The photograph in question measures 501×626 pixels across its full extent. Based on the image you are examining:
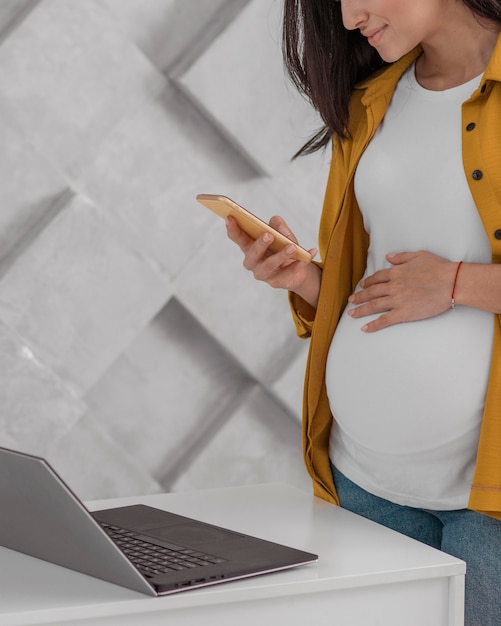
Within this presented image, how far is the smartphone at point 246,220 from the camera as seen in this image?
944 millimetres

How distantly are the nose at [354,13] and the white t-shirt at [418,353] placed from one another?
10 centimetres

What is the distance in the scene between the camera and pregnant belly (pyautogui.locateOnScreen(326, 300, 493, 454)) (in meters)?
0.96

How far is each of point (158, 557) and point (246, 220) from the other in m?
0.37

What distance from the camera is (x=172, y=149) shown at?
2023 mm

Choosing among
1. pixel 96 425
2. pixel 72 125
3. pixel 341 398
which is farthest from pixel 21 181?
pixel 341 398

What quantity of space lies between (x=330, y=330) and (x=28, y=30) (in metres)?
1.10

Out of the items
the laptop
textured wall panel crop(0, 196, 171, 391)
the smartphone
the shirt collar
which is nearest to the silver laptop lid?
the laptop

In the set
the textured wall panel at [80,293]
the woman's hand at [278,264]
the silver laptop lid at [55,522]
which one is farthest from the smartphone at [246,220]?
the textured wall panel at [80,293]

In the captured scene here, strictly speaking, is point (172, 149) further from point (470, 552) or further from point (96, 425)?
point (470, 552)

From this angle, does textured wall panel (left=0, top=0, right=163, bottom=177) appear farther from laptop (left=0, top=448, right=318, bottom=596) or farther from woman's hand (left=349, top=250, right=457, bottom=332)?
laptop (left=0, top=448, right=318, bottom=596)

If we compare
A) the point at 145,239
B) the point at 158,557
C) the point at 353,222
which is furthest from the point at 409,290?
the point at 145,239

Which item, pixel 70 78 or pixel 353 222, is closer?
pixel 353 222

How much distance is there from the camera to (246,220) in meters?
1.00

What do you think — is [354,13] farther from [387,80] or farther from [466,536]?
[466,536]
